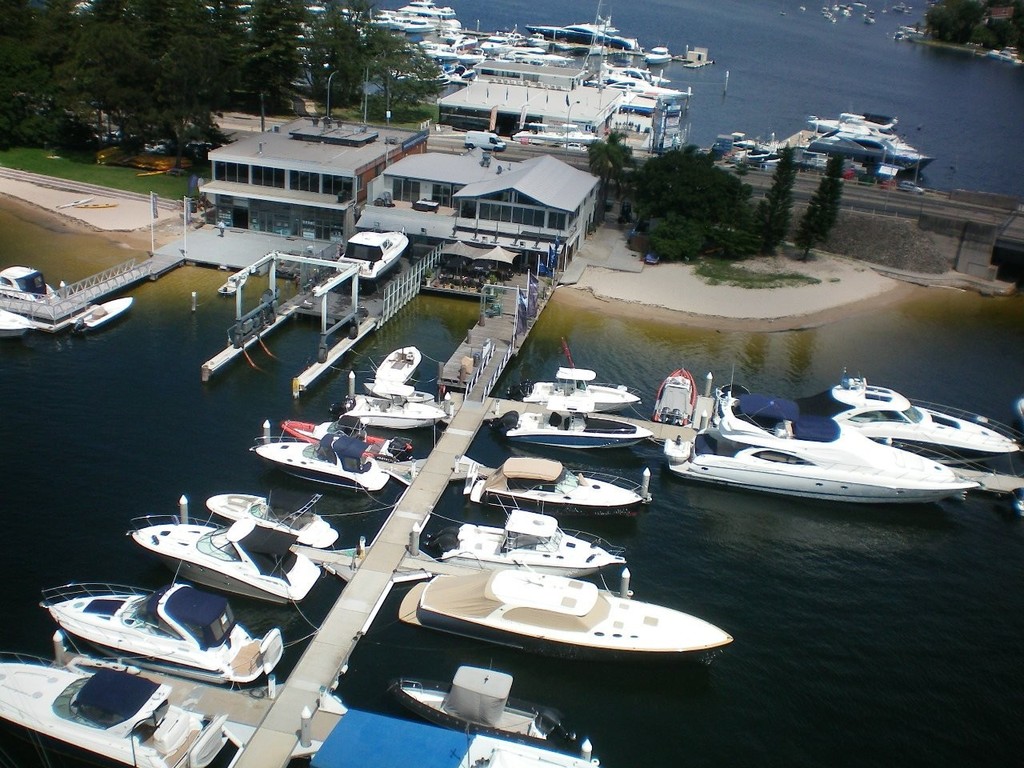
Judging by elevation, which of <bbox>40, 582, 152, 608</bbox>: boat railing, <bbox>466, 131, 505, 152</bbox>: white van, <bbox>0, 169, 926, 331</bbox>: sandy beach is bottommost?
<bbox>40, 582, 152, 608</bbox>: boat railing

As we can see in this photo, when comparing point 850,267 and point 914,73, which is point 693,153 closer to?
point 850,267

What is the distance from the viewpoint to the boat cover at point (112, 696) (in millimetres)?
24734

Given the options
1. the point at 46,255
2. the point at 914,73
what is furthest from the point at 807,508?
the point at 914,73

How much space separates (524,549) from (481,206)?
32845 mm

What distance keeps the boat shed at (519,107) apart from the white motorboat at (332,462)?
207 feet

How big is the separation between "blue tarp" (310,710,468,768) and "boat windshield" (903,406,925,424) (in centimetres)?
2854

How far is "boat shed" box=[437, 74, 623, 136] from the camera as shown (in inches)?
3809

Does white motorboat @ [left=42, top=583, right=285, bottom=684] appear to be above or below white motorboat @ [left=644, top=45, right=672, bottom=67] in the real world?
below

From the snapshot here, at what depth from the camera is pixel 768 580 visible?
35156 mm

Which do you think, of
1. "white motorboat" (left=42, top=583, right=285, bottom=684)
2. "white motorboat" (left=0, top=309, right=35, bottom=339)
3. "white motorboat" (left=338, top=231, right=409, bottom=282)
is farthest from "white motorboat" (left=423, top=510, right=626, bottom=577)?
"white motorboat" (left=0, top=309, right=35, bottom=339)

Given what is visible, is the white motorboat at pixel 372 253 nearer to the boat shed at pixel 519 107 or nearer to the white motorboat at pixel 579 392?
the white motorboat at pixel 579 392

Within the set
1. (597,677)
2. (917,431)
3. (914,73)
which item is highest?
(914,73)

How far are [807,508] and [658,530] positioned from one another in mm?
7049

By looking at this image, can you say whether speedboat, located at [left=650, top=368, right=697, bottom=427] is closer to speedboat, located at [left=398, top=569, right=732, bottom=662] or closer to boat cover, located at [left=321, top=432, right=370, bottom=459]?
boat cover, located at [left=321, top=432, right=370, bottom=459]
